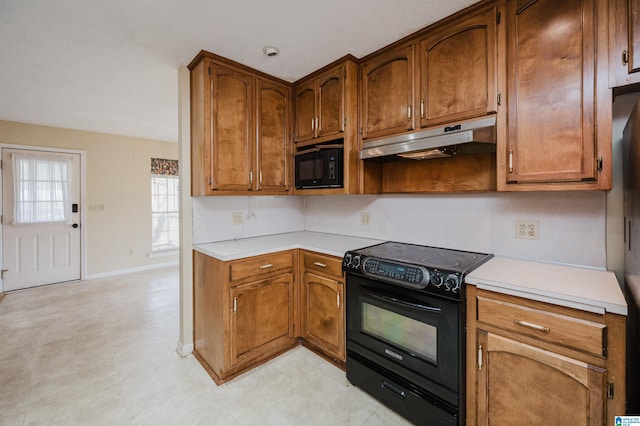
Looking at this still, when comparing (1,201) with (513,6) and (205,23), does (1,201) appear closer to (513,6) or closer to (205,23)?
(205,23)

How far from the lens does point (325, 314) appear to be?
2176 mm

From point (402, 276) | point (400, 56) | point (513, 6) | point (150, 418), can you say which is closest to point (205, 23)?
point (400, 56)

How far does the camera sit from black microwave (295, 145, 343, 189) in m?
2.22

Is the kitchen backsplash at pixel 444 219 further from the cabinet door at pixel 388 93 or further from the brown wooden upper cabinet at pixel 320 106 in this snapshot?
the brown wooden upper cabinet at pixel 320 106

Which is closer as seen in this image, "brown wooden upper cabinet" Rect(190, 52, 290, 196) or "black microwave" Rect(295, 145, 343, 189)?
"brown wooden upper cabinet" Rect(190, 52, 290, 196)

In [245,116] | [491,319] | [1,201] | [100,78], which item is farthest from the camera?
[1,201]

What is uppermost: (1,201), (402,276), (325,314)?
(1,201)

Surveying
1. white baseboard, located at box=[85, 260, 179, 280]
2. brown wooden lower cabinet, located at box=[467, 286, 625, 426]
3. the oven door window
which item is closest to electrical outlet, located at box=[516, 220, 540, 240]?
brown wooden lower cabinet, located at box=[467, 286, 625, 426]

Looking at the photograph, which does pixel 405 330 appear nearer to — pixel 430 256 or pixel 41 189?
pixel 430 256

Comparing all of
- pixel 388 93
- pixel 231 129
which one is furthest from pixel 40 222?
pixel 388 93

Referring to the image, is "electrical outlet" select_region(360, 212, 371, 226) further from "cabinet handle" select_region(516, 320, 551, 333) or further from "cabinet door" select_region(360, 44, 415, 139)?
"cabinet handle" select_region(516, 320, 551, 333)

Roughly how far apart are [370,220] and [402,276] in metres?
1.01

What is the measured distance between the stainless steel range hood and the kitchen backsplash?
411 mm

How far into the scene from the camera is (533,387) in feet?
4.03
